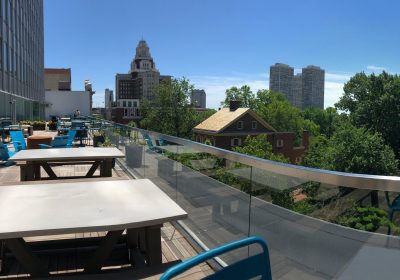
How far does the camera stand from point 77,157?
5.86m

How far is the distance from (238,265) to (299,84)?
621 feet

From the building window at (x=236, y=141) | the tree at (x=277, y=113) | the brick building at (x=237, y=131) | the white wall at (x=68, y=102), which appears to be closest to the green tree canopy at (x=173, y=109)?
the brick building at (x=237, y=131)

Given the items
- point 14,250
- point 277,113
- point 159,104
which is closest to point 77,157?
point 14,250

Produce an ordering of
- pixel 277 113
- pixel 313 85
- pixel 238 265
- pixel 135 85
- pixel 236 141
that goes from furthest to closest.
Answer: pixel 313 85 → pixel 135 85 → pixel 277 113 → pixel 236 141 → pixel 238 265

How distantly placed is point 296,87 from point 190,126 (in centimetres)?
12925

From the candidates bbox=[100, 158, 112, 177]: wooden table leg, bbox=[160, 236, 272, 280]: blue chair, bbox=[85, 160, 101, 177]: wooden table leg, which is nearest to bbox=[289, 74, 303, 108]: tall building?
bbox=[85, 160, 101, 177]: wooden table leg

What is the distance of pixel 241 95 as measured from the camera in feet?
266

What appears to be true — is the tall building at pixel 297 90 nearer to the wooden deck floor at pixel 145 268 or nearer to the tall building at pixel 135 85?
the tall building at pixel 135 85

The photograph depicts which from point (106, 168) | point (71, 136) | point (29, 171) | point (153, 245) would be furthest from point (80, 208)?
point (71, 136)

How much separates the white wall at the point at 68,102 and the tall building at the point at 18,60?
17.8 meters

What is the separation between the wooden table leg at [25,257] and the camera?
2.52 m

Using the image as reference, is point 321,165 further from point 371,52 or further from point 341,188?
point 371,52

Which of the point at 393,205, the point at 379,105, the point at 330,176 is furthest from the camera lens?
the point at 379,105

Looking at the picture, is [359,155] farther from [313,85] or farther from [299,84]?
[313,85]
